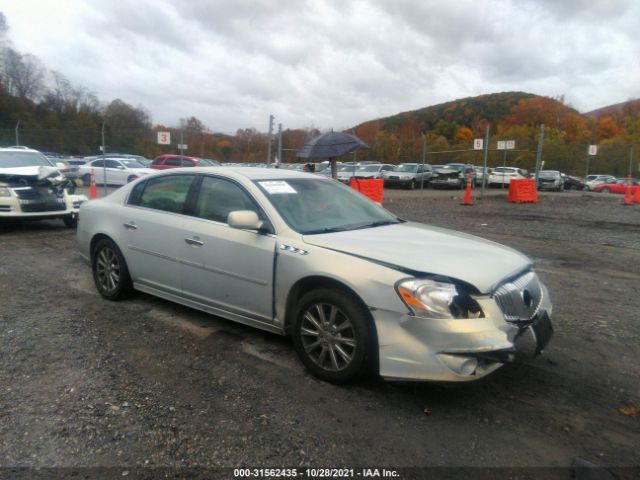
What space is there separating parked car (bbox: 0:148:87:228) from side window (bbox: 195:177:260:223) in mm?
6397

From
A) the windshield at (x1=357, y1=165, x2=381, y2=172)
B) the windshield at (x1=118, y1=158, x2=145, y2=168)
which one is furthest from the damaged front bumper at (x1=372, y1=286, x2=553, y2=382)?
the windshield at (x1=357, y1=165, x2=381, y2=172)

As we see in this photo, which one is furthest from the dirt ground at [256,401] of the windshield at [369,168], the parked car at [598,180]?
the parked car at [598,180]

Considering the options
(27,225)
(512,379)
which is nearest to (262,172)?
(512,379)

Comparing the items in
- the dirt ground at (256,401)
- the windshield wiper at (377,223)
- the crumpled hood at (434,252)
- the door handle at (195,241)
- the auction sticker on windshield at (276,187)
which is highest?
the auction sticker on windshield at (276,187)

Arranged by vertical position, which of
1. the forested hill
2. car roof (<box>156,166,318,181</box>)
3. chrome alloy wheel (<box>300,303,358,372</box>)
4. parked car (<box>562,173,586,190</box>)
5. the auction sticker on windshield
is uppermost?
the forested hill

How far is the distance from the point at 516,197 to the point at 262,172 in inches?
687

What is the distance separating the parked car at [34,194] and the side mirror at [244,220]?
7.22 meters

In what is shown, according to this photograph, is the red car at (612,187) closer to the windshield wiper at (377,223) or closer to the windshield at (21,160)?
the windshield at (21,160)

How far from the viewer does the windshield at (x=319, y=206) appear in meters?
3.89

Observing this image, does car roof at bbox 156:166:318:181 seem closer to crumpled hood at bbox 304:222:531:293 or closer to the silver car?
the silver car

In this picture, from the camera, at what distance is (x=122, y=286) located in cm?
498

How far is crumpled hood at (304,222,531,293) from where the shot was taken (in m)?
3.08

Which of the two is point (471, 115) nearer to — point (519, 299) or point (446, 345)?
point (519, 299)

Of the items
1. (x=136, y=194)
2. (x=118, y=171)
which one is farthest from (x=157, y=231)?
(x=118, y=171)
